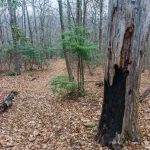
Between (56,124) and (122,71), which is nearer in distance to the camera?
(122,71)

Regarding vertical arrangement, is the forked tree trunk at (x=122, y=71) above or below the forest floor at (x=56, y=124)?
above

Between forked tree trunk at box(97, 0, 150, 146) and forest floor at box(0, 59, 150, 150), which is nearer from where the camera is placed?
forked tree trunk at box(97, 0, 150, 146)

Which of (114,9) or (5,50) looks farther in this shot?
(5,50)

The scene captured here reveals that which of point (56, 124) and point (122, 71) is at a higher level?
point (122, 71)

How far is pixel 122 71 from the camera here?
402 centimetres

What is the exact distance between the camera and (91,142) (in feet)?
15.8

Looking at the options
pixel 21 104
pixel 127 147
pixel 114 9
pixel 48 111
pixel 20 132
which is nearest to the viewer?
pixel 114 9

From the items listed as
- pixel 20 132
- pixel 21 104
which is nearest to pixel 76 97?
pixel 21 104

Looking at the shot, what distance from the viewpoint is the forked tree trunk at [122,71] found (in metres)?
3.77

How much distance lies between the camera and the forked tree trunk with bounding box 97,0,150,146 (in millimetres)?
3773

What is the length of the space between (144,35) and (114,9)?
697 millimetres

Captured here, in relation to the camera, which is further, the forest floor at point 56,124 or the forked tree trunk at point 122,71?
the forest floor at point 56,124

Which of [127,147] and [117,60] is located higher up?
[117,60]

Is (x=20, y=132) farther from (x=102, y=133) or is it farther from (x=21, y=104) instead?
(x=21, y=104)
